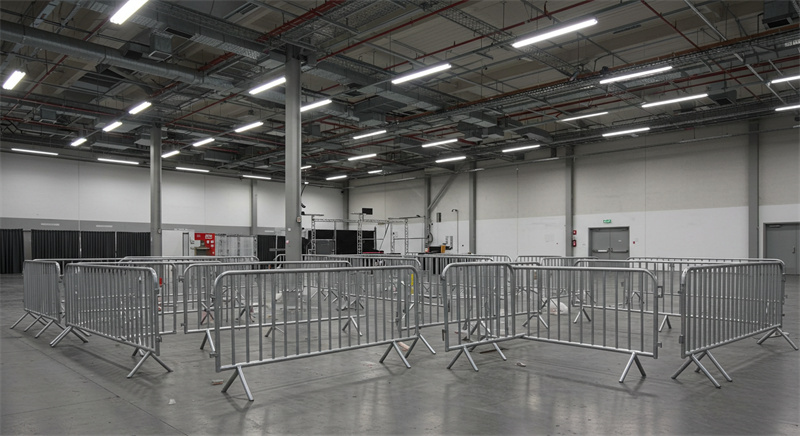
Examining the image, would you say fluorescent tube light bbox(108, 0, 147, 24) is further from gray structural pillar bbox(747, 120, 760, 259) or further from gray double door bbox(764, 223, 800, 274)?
gray double door bbox(764, 223, 800, 274)

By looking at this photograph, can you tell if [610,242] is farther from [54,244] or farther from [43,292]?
[54,244]

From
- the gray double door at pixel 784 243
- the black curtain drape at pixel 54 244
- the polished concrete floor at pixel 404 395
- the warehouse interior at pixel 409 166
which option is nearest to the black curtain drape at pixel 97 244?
the warehouse interior at pixel 409 166

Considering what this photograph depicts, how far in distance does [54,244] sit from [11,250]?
171 centimetres

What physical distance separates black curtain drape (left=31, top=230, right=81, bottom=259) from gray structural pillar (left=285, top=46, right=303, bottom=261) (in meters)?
17.9

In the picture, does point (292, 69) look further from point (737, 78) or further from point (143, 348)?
point (737, 78)

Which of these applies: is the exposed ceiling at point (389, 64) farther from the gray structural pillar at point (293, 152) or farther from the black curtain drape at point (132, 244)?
the black curtain drape at point (132, 244)

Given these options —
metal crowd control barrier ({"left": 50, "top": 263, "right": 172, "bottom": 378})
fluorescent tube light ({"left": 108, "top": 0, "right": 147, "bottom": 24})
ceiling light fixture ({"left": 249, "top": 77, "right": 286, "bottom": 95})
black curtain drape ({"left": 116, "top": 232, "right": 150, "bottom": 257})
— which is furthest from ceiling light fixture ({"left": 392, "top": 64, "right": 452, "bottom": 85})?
black curtain drape ({"left": 116, "top": 232, "right": 150, "bottom": 257})

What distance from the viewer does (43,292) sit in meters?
8.71

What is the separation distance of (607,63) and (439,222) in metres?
16.6

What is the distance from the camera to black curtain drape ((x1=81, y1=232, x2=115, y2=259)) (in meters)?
25.7

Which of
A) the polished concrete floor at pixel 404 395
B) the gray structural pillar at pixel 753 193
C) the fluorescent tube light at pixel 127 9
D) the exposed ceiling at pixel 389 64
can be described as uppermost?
the exposed ceiling at pixel 389 64

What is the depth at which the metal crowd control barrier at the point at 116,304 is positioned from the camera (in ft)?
19.3

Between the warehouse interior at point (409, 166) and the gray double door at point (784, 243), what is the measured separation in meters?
0.07

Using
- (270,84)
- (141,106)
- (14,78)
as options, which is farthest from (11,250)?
(270,84)
